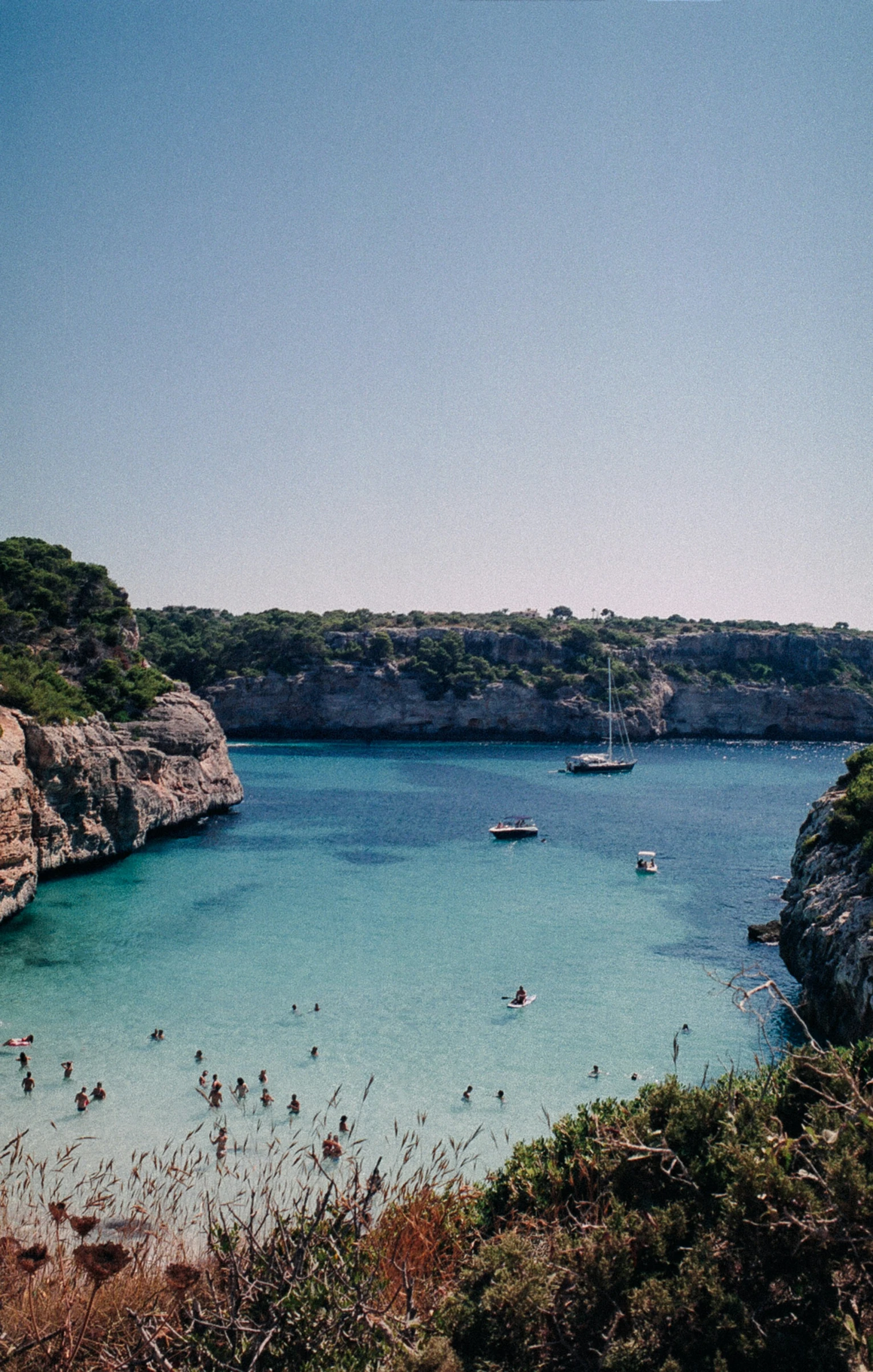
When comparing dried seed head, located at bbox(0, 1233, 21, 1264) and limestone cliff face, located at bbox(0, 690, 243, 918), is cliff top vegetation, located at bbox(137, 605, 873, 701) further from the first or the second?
dried seed head, located at bbox(0, 1233, 21, 1264)

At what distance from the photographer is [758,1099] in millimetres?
8258

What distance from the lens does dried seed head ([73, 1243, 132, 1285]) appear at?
580 centimetres

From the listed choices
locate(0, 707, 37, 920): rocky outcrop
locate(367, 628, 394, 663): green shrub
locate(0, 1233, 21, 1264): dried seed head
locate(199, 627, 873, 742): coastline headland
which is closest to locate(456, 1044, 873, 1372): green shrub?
locate(0, 1233, 21, 1264): dried seed head

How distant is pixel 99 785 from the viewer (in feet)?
112

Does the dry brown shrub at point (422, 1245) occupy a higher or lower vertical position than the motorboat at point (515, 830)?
higher

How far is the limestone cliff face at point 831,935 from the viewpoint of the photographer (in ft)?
52.7

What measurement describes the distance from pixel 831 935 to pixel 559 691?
263ft

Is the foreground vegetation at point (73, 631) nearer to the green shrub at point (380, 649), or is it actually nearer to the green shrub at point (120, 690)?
the green shrub at point (120, 690)

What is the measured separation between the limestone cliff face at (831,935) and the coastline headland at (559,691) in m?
73.5

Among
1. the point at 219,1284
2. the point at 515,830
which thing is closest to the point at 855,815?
the point at 219,1284

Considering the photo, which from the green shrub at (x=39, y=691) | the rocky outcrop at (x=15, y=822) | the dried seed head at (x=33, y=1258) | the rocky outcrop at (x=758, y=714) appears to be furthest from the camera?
the rocky outcrop at (x=758, y=714)

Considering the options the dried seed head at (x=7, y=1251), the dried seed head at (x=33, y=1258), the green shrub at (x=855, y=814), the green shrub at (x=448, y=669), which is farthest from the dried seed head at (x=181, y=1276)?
the green shrub at (x=448, y=669)

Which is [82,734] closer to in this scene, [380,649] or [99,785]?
[99,785]

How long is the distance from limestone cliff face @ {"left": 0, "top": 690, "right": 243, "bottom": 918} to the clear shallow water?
141 centimetres
